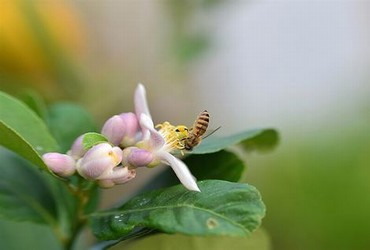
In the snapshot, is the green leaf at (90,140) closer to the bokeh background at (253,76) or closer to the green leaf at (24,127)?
the green leaf at (24,127)

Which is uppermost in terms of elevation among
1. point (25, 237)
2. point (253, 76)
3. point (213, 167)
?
point (213, 167)

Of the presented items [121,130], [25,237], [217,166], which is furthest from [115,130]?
[25,237]

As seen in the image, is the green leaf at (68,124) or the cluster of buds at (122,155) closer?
the cluster of buds at (122,155)

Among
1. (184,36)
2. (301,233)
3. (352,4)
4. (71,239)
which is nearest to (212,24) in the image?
(184,36)

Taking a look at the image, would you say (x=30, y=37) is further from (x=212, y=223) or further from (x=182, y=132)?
(x=212, y=223)

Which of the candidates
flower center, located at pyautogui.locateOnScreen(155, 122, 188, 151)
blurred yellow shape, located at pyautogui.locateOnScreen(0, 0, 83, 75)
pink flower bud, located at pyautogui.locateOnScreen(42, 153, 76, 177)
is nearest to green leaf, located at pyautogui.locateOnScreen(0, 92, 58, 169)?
pink flower bud, located at pyautogui.locateOnScreen(42, 153, 76, 177)

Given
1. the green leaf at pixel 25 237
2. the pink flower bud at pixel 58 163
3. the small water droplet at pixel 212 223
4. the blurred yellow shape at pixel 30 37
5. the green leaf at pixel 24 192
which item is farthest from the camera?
the blurred yellow shape at pixel 30 37

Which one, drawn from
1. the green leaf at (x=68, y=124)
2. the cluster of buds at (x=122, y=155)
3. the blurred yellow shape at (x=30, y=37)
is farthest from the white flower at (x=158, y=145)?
the blurred yellow shape at (x=30, y=37)

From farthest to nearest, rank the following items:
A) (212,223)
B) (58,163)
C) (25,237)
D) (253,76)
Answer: (253,76) < (25,237) < (58,163) < (212,223)
